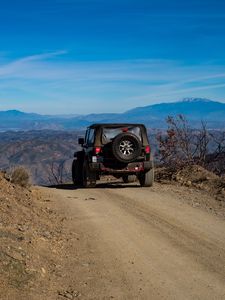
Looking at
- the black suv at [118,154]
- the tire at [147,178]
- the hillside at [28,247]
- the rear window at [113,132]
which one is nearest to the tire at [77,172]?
the black suv at [118,154]

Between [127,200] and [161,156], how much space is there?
11.6 m

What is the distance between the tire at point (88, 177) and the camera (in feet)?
49.0

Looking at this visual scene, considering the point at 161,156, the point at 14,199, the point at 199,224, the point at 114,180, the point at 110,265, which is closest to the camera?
the point at 110,265

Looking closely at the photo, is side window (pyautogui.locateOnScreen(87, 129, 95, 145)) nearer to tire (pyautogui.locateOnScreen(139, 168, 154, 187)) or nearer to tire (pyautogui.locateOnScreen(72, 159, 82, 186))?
tire (pyautogui.locateOnScreen(72, 159, 82, 186))

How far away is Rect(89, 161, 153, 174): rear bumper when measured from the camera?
14.5 meters

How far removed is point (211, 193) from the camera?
13.1 meters

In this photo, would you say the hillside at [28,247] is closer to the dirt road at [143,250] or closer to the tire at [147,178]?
the dirt road at [143,250]

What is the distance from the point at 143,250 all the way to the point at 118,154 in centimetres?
696

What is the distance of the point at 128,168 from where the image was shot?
1450 centimetres

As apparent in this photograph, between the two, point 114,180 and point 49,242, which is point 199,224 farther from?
point 114,180

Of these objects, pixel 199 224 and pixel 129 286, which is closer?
pixel 129 286

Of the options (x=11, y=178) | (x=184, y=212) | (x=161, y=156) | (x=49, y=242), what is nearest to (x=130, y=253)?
(x=49, y=242)

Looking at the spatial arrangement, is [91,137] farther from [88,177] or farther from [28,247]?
[28,247]

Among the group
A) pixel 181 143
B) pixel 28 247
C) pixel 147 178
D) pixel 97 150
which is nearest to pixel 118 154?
pixel 97 150
